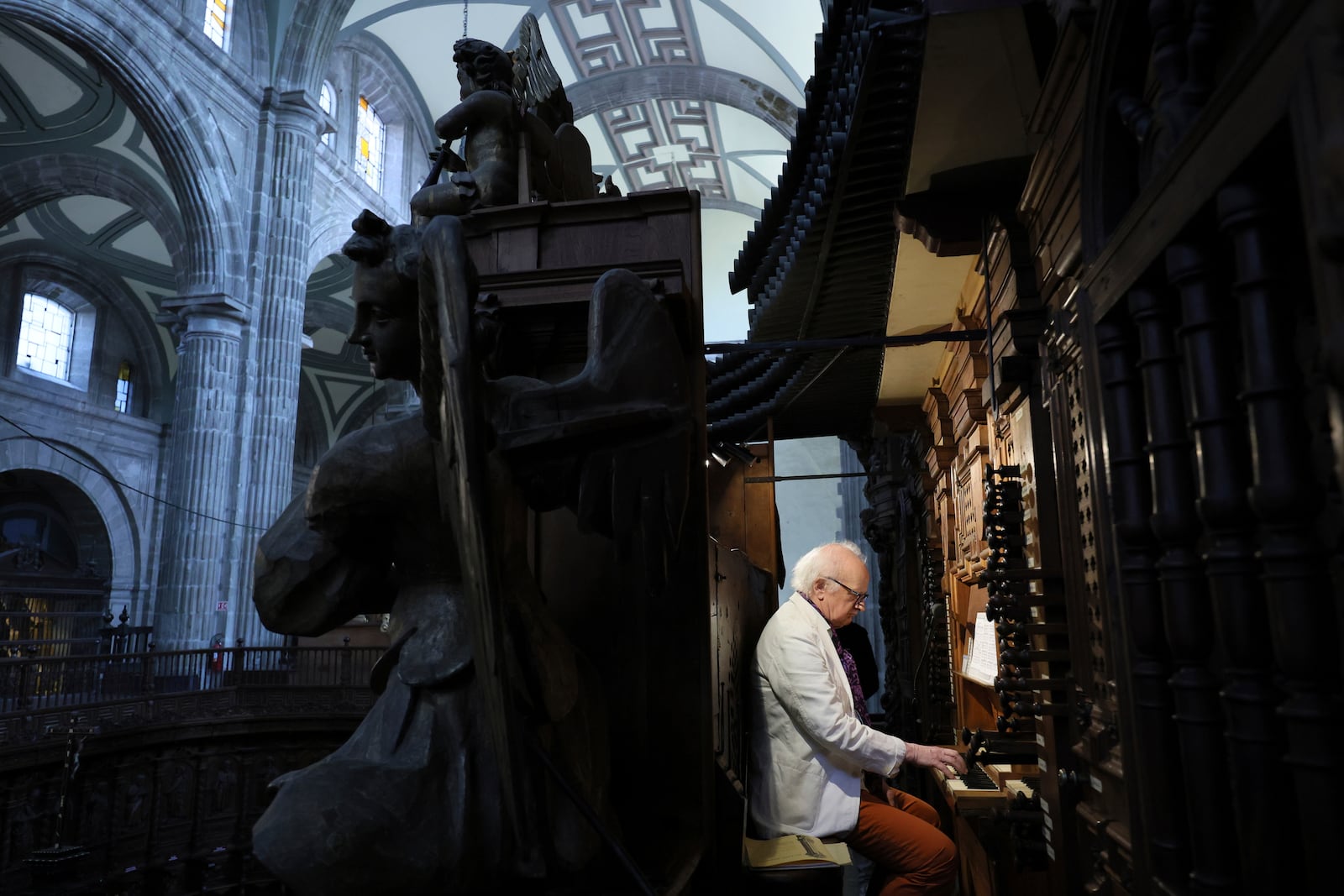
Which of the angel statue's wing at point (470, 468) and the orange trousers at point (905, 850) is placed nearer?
the angel statue's wing at point (470, 468)

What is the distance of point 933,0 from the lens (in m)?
2.13

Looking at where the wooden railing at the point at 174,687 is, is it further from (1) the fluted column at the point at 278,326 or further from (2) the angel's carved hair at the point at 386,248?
(2) the angel's carved hair at the point at 386,248

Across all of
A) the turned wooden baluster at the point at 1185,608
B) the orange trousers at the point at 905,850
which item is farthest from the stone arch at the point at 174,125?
the turned wooden baluster at the point at 1185,608

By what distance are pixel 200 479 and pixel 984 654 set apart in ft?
35.7

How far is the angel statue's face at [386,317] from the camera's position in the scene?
1532 millimetres

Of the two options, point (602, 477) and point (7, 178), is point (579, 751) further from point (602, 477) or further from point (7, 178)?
point (7, 178)

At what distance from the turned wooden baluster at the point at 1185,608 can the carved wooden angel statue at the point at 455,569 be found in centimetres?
74

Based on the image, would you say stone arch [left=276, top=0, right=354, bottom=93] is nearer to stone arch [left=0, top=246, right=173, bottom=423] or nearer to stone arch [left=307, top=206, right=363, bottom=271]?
stone arch [left=307, top=206, right=363, bottom=271]

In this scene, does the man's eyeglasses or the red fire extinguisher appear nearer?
the man's eyeglasses

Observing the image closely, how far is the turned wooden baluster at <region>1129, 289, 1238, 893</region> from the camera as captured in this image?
1185mm

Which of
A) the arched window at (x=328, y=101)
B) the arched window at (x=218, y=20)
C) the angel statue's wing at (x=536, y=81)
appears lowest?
the angel statue's wing at (x=536, y=81)

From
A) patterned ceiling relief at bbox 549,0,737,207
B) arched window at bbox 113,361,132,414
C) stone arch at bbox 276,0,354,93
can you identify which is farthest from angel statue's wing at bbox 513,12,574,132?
arched window at bbox 113,361,132,414

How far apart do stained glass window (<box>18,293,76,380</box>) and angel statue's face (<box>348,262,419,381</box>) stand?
1779 cm

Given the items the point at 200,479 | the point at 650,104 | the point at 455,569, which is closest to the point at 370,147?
the point at 650,104
